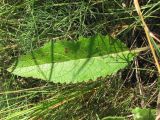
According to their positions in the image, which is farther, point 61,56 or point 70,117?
point 70,117

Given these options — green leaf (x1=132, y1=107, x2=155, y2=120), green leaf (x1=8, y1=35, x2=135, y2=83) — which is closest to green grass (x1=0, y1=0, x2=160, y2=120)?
green leaf (x1=8, y1=35, x2=135, y2=83)

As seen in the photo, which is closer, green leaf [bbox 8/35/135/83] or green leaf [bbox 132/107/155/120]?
green leaf [bbox 132/107/155/120]

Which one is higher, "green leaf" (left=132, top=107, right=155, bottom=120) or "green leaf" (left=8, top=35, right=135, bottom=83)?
"green leaf" (left=8, top=35, right=135, bottom=83)

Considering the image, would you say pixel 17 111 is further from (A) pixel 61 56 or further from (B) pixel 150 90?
(B) pixel 150 90

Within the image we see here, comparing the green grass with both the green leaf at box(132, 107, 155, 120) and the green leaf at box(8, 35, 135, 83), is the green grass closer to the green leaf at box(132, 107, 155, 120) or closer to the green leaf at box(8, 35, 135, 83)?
the green leaf at box(8, 35, 135, 83)

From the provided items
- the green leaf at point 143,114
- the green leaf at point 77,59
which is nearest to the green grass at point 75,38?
the green leaf at point 77,59

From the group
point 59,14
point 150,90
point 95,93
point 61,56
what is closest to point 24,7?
point 59,14

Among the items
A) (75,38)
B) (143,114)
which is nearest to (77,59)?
(75,38)
